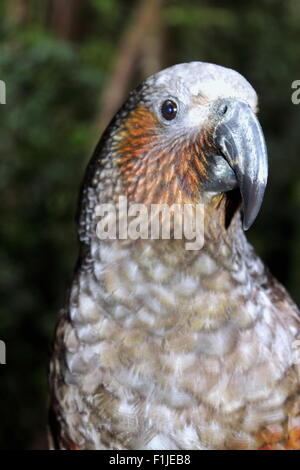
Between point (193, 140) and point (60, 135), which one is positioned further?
point (60, 135)

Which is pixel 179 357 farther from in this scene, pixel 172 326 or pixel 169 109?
pixel 169 109

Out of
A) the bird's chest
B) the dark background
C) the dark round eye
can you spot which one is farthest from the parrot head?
the dark background

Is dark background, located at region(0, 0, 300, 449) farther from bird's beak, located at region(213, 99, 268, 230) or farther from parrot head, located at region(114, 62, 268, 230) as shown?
bird's beak, located at region(213, 99, 268, 230)

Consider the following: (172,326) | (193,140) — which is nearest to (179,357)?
(172,326)

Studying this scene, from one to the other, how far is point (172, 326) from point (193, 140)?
1.97 feet

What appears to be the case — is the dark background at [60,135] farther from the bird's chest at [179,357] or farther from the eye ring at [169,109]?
the eye ring at [169,109]

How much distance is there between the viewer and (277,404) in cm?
197

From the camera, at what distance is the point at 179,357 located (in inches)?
77.2

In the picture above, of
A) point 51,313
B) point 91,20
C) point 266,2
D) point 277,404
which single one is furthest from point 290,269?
point 277,404

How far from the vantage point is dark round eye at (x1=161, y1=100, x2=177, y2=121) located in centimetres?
188

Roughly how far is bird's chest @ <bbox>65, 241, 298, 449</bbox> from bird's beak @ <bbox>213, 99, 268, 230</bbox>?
346 millimetres

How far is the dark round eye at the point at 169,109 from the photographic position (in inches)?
74.0

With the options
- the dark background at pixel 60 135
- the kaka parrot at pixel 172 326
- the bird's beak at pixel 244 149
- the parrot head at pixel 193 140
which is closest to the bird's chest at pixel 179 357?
the kaka parrot at pixel 172 326

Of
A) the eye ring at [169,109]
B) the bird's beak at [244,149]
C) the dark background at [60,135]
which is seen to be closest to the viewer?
the bird's beak at [244,149]
